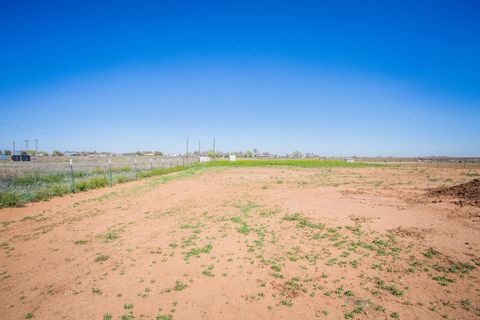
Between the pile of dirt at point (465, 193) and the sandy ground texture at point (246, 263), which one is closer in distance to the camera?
the sandy ground texture at point (246, 263)

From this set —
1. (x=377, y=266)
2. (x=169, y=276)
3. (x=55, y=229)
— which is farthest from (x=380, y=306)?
(x=55, y=229)

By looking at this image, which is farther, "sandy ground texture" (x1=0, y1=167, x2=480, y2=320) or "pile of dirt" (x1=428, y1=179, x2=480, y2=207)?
"pile of dirt" (x1=428, y1=179, x2=480, y2=207)

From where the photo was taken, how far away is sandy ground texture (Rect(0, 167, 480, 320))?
15.4ft

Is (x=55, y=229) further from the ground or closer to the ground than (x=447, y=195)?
closer to the ground

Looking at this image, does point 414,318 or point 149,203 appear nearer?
point 414,318

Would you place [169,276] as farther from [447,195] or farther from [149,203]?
[447,195]

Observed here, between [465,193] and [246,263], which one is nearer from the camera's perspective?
[246,263]

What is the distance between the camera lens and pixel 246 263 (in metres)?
6.35

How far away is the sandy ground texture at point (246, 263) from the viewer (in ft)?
15.4

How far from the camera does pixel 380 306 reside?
4.58 meters

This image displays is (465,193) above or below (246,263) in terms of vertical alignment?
above

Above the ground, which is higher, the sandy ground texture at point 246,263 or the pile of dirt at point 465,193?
the pile of dirt at point 465,193

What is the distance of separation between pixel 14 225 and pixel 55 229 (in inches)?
86.9

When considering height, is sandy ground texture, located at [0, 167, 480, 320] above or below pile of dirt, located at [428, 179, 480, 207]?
below
